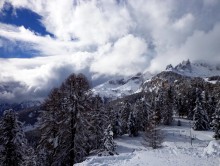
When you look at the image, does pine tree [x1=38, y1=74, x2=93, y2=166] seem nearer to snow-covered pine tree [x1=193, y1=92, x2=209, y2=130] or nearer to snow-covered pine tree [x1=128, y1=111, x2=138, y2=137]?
snow-covered pine tree [x1=128, y1=111, x2=138, y2=137]

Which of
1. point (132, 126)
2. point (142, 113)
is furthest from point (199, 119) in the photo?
point (132, 126)

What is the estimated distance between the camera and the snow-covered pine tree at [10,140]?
37.8 m

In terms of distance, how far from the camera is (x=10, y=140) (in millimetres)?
37938

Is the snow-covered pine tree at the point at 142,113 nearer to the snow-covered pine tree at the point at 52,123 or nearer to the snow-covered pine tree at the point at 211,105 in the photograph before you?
the snow-covered pine tree at the point at 211,105

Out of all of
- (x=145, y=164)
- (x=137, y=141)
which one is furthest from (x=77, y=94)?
(x=137, y=141)

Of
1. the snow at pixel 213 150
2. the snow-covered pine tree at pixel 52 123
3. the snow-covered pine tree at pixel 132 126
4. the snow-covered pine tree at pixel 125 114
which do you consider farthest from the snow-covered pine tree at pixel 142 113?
the snow at pixel 213 150

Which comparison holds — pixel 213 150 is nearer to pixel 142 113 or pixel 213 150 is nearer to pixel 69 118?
pixel 69 118

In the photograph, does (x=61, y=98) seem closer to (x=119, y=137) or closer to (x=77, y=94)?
(x=77, y=94)

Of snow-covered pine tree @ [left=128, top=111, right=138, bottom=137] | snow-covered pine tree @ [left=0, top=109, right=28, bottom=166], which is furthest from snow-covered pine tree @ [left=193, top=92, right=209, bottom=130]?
snow-covered pine tree @ [left=0, top=109, right=28, bottom=166]

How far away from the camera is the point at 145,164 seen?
26969 millimetres

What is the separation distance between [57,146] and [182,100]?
316 ft

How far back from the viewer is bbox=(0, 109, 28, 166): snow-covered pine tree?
37812 millimetres

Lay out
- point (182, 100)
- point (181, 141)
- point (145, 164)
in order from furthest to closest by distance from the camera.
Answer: point (182, 100) → point (181, 141) → point (145, 164)

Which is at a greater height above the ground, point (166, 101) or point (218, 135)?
point (166, 101)
